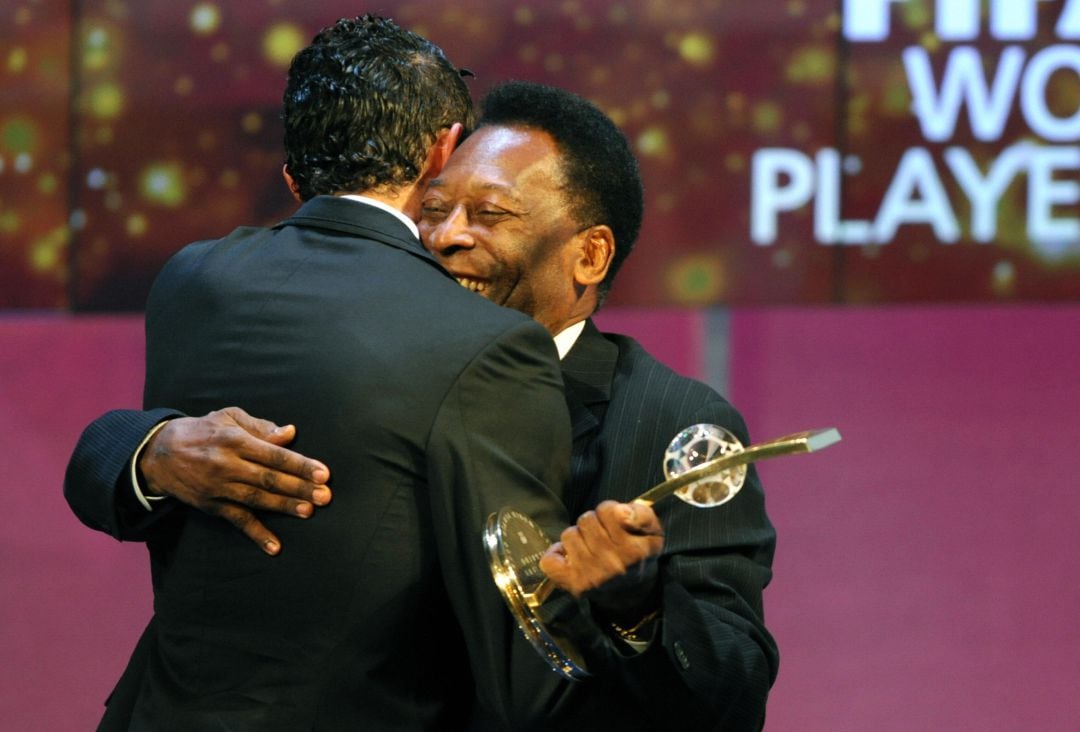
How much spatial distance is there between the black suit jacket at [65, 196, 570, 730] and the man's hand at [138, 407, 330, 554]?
2 centimetres

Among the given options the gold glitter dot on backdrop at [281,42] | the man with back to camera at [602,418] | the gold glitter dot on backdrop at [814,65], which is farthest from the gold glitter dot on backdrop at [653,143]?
the man with back to camera at [602,418]

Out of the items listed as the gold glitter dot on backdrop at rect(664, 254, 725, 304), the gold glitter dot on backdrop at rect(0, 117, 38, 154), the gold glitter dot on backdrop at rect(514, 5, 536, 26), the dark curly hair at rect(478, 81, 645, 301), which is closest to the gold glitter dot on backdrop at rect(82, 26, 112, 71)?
the gold glitter dot on backdrop at rect(0, 117, 38, 154)

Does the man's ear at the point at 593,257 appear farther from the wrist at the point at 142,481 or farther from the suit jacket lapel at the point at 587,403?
the wrist at the point at 142,481

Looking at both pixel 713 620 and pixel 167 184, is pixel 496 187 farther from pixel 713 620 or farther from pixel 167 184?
pixel 167 184

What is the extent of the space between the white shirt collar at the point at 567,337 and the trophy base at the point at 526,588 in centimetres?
47

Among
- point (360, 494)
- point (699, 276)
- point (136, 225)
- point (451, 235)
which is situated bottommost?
point (699, 276)

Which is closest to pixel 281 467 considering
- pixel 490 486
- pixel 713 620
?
pixel 490 486

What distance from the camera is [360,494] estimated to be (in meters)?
1.17

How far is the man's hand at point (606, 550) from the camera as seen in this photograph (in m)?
1.00

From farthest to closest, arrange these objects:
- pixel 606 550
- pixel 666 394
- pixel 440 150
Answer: pixel 666 394 → pixel 440 150 → pixel 606 550

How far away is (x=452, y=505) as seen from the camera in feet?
3.78

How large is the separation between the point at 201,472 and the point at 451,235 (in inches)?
17.1

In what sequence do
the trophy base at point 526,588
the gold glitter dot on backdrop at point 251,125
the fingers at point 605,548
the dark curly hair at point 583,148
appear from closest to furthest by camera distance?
the fingers at point 605,548, the trophy base at point 526,588, the dark curly hair at point 583,148, the gold glitter dot on backdrop at point 251,125

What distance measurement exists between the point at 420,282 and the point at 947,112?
5.93 ft
